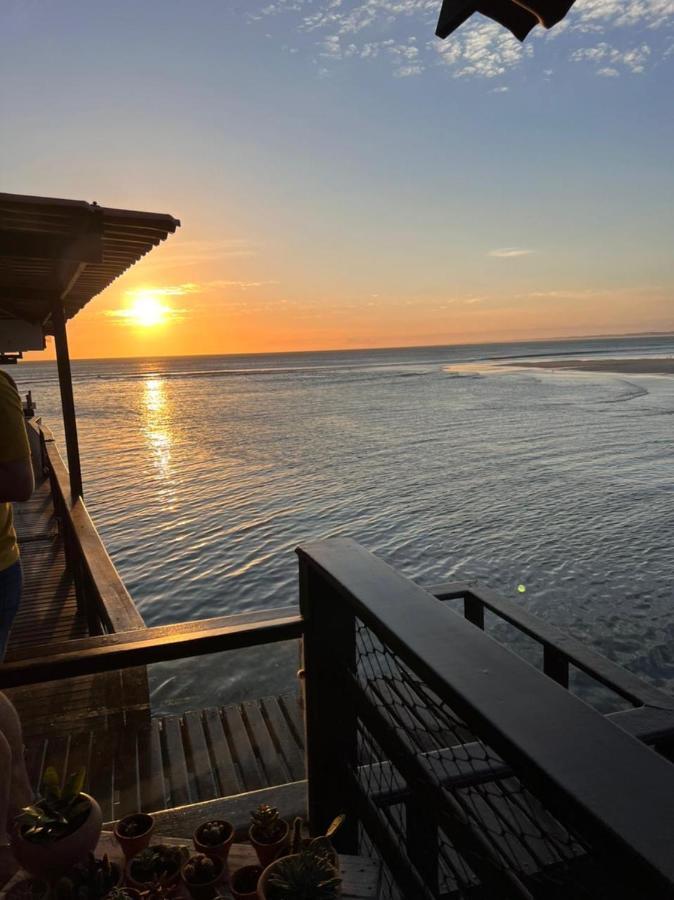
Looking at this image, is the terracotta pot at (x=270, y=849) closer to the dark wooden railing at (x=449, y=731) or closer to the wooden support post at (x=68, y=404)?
the dark wooden railing at (x=449, y=731)

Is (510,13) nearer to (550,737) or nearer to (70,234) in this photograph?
(550,737)

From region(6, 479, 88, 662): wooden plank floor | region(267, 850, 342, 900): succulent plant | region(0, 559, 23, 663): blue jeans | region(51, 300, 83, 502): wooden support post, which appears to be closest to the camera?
region(267, 850, 342, 900): succulent plant

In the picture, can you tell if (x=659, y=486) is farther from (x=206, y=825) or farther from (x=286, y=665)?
(x=206, y=825)

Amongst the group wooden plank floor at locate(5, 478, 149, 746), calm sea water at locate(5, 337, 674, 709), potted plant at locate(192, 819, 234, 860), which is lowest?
calm sea water at locate(5, 337, 674, 709)

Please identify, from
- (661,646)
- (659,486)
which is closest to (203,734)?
(661,646)

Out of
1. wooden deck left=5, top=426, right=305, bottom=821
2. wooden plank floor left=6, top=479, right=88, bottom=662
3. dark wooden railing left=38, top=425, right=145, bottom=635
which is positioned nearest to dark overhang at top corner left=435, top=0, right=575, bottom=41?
dark wooden railing left=38, top=425, right=145, bottom=635

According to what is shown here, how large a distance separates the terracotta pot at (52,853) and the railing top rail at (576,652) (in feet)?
4.28

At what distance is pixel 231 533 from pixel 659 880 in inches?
480

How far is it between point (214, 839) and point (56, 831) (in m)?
0.54

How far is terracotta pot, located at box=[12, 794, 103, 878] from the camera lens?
1812 mm

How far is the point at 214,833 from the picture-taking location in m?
2.17

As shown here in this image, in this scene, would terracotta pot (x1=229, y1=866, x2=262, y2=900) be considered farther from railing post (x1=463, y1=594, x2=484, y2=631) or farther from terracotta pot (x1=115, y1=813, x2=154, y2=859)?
railing post (x1=463, y1=594, x2=484, y2=631)

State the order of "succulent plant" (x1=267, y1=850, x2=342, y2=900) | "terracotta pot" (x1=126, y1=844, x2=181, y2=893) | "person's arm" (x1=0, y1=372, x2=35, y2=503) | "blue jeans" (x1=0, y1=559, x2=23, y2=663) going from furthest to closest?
"blue jeans" (x1=0, y1=559, x2=23, y2=663), "person's arm" (x1=0, y1=372, x2=35, y2=503), "terracotta pot" (x1=126, y1=844, x2=181, y2=893), "succulent plant" (x1=267, y1=850, x2=342, y2=900)

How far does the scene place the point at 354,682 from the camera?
6.02ft
